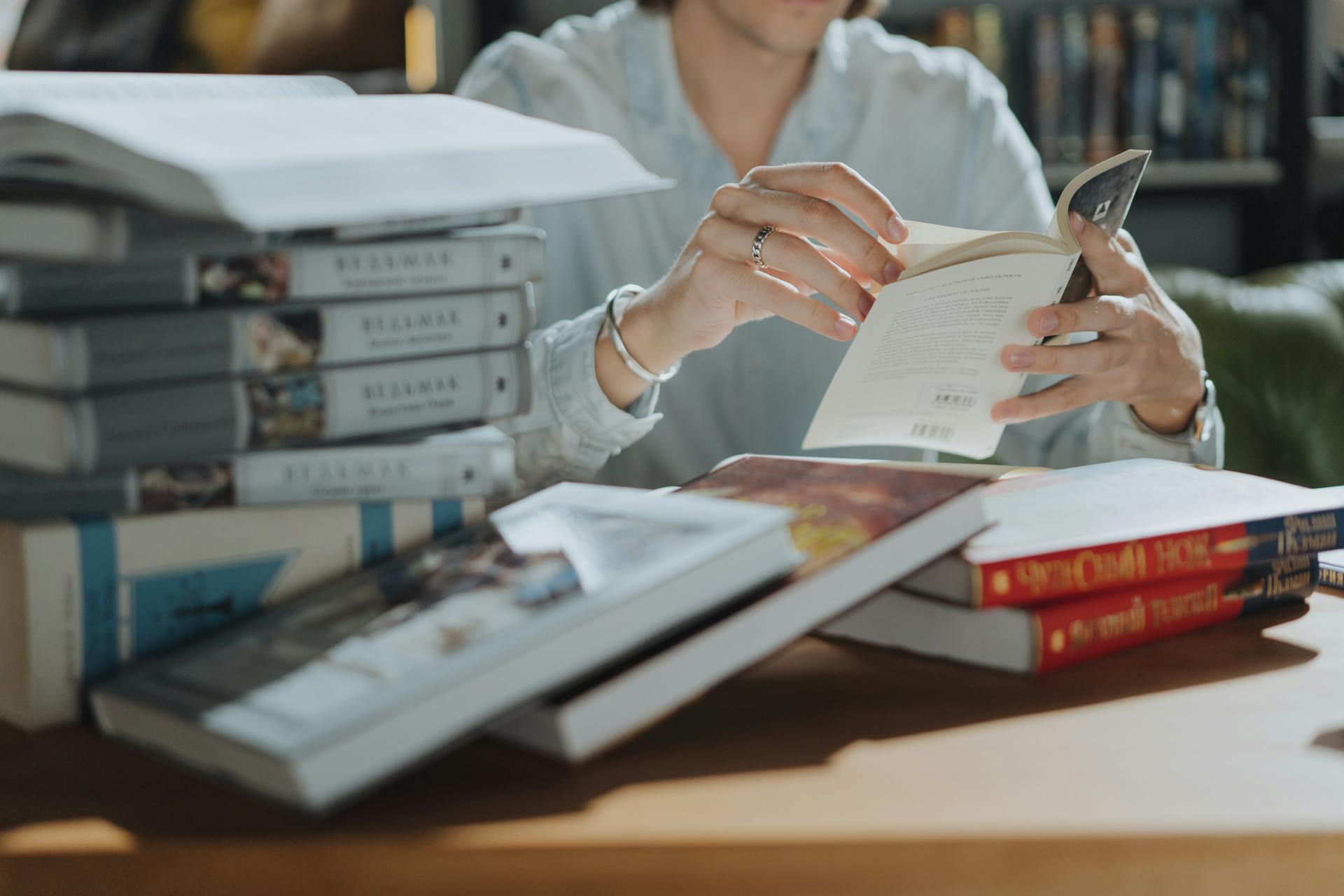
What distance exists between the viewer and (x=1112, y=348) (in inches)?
30.9

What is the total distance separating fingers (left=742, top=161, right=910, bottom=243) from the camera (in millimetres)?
730

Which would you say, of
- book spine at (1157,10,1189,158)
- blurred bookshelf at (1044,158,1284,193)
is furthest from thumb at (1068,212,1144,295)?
book spine at (1157,10,1189,158)

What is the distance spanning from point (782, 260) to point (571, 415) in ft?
0.89

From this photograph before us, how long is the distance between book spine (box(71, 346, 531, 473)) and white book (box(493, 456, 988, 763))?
0.12m

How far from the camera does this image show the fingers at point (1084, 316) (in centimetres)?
67

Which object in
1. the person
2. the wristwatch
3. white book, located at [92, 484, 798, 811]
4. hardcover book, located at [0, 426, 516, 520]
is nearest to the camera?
white book, located at [92, 484, 798, 811]

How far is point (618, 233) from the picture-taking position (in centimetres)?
139

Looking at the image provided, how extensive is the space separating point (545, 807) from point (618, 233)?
3.55 feet

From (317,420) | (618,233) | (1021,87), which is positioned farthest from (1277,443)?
(317,420)

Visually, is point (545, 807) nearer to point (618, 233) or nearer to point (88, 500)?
point (88, 500)

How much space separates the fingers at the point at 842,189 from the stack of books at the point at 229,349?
0.86 feet

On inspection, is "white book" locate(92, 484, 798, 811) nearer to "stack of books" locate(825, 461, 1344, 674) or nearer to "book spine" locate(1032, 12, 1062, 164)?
"stack of books" locate(825, 461, 1344, 674)

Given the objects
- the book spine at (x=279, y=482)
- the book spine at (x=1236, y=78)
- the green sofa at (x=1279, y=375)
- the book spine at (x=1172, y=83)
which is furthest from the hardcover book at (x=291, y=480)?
the book spine at (x=1236, y=78)

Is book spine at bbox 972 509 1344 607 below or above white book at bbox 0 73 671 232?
below
